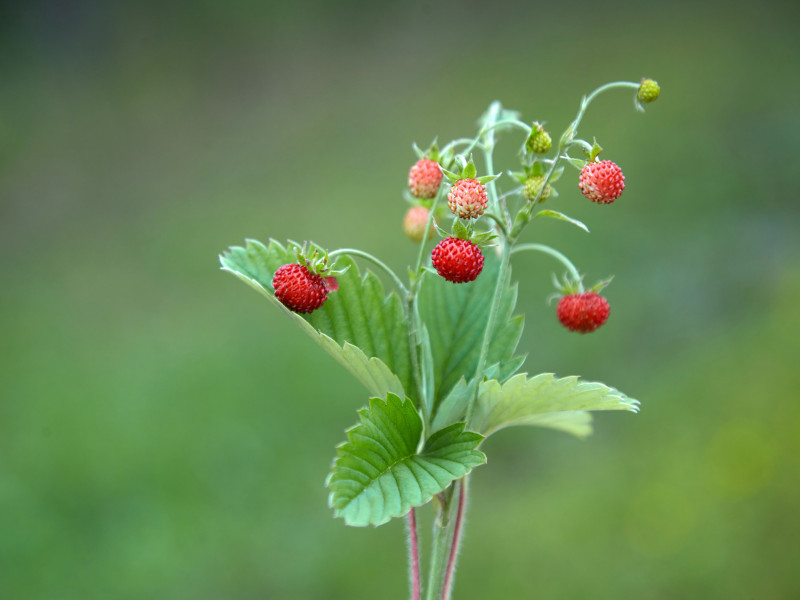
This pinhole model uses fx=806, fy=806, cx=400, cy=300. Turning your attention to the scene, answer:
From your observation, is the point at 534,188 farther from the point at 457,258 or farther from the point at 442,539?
the point at 442,539

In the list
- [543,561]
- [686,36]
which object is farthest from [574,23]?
[543,561]

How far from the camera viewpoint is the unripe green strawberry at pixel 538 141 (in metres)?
0.65

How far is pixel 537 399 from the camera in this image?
2.19 ft

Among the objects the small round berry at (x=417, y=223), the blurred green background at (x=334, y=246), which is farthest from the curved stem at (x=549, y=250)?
the blurred green background at (x=334, y=246)

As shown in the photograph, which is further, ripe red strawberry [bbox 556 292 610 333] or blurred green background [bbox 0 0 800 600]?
blurred green background [bbox 0 0 800 600]

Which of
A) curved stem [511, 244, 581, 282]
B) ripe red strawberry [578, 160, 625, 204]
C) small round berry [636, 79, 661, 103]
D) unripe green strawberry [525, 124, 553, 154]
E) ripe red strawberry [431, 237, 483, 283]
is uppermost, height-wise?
small round berry [636, 79, 661, 103]

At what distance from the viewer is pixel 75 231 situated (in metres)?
4.55

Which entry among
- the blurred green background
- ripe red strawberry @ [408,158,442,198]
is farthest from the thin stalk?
the blurred green background

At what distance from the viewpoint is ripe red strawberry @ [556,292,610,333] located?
734mm

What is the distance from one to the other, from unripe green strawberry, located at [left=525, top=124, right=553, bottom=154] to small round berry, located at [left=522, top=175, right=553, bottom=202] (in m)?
0.02

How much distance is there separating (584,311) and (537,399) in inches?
4.5

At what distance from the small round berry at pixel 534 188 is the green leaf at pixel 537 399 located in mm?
144

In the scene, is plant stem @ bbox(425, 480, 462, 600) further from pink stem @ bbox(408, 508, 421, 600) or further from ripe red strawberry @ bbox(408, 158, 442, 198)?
ripe red strawberry @ bbox(408, 158, 442, 198)

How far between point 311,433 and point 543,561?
1107 millimetres
